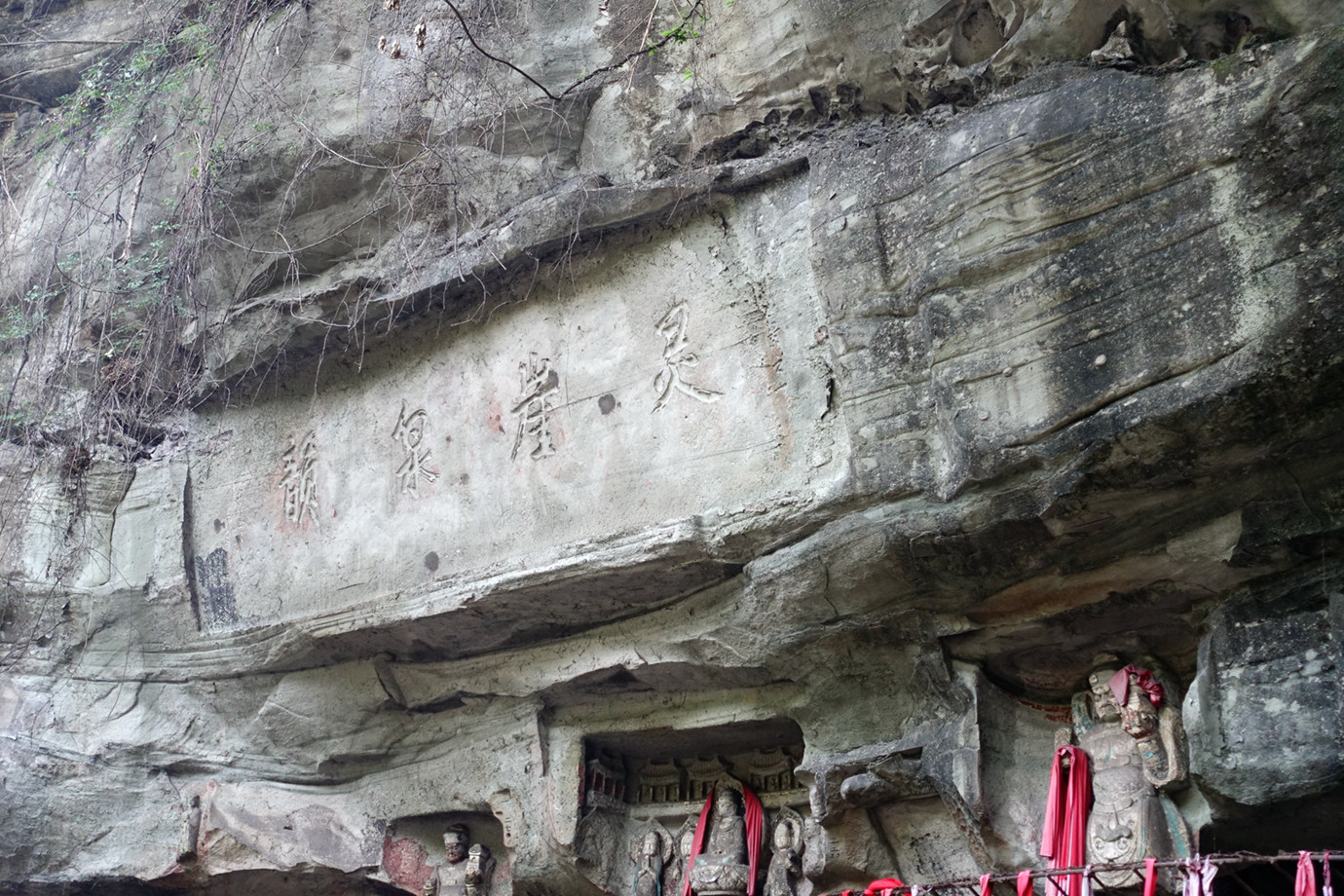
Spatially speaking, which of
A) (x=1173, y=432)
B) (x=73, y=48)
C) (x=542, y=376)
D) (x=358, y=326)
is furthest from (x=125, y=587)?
(x=1173, y=432)

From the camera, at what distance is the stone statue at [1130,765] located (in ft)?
12.4

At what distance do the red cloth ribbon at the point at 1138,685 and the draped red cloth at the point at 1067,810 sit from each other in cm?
24

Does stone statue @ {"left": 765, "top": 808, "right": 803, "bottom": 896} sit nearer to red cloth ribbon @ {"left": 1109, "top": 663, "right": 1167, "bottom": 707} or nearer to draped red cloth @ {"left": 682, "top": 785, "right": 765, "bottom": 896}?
draped red cloth @ {"left": 682, "top": 785, "right": 765, "bottom": 896}

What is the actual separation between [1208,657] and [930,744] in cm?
98

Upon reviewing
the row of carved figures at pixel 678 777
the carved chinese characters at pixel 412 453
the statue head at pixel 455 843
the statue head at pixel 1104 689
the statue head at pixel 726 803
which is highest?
the carved chinese characters at pixel 412 453

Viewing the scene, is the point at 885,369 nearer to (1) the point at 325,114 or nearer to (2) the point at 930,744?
(2) the point at 930,744

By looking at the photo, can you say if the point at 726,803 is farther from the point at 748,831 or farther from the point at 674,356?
the point at 674,356

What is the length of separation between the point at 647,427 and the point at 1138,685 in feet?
6.49

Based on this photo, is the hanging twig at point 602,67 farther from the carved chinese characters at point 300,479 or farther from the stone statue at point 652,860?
the stone statue at point 652,860

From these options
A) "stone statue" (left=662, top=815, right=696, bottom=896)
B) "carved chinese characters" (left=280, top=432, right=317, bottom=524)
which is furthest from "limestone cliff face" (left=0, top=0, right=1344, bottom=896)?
"stone statue" (left=662, top=815, right=696, bottom=896)

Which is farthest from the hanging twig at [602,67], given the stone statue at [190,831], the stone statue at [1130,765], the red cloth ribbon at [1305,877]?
the stone statue at [190,831]

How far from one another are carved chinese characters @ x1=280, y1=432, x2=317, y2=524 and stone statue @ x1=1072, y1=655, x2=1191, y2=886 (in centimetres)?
352

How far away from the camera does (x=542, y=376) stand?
5039 mm

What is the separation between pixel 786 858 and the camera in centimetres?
484
